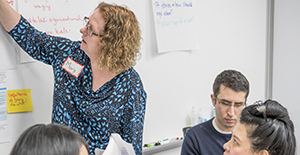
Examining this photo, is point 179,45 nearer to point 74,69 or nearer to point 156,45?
point 156,45

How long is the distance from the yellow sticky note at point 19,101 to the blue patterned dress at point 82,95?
193mm

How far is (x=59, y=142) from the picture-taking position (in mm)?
1021

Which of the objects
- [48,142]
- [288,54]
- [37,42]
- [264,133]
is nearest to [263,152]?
[264,133]

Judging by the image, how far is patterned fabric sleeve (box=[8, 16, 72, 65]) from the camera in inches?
69.8

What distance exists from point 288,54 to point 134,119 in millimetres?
2127

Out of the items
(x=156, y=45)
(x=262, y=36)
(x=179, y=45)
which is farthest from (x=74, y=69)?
(x=262, y=36)

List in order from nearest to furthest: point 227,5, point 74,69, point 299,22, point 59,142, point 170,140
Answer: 1. point 59,142
2. point 74,69
3. point 170,140
4. point 227,5
5. point 299,22

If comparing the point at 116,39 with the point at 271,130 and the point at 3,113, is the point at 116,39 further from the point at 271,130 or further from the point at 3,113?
the point at 271,130

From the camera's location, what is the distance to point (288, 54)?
11.2ft

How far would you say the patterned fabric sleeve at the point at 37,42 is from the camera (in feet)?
5.82

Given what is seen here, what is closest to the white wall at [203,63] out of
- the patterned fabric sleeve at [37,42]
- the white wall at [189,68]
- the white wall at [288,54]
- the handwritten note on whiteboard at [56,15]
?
the white wall at [189,68]

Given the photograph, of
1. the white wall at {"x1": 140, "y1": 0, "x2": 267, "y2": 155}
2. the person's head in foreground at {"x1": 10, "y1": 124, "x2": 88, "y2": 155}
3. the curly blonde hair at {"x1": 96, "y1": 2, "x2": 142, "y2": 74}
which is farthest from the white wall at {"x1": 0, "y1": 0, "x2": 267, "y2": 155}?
the person's head in foreground at {"x1": 10, "y1": 124, "x2": 88, "y2": 155}

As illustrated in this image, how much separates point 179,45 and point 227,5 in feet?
2.24

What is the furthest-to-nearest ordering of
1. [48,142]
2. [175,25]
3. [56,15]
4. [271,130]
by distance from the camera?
[175,25] < [56,15] < [271,130] < [48,142]
